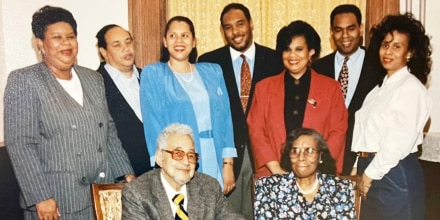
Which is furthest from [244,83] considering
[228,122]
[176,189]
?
[176,189]

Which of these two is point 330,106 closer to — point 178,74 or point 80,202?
point 178,74

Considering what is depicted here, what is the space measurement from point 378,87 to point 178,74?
3.76ft

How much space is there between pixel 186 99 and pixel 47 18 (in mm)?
845

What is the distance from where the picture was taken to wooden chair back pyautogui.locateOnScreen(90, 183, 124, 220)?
2.60 meters

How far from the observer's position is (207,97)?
309 cm

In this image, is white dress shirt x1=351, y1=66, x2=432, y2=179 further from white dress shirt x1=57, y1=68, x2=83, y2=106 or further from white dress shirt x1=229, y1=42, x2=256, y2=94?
white dress shirt x1=57, y1=68, x2=83, y2=106

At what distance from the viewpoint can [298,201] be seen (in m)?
2.71

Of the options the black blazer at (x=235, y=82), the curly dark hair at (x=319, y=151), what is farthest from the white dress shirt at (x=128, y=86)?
the curly dark hair at (x=319, y=151)

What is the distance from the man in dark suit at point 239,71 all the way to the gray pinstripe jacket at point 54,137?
78 cm

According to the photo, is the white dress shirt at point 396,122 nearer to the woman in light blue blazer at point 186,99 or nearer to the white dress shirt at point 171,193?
the woman in light blue blazer at point 186,99

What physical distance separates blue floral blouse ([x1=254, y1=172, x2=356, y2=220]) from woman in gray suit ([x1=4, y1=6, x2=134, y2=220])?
2.81ft

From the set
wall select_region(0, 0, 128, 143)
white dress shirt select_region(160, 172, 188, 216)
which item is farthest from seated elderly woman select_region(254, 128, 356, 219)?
wall select_region(0, 0, 128, 143)

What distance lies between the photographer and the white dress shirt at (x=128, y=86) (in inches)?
119

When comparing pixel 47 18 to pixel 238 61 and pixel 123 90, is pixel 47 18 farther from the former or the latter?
pixel 238 61
